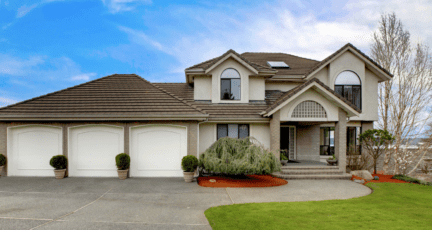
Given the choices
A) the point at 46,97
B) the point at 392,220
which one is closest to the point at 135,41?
the point at 46,97

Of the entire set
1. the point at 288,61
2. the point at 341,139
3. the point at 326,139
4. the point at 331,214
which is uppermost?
the point at 288,61

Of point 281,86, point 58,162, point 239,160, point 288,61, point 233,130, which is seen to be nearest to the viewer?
point 239,160

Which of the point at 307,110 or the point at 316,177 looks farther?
the point at 307,110

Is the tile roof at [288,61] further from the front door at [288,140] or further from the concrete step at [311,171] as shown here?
Answer: the concrete step at [311,171]

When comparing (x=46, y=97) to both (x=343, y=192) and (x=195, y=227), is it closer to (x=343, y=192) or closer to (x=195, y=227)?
(x=195, y=227)

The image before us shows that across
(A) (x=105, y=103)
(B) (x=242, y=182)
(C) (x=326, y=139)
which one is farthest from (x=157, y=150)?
(C) (x=326, y=139)

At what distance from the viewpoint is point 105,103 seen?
37.2ft

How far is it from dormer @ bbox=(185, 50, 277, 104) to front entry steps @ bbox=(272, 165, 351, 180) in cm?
435

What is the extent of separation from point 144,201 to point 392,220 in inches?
274

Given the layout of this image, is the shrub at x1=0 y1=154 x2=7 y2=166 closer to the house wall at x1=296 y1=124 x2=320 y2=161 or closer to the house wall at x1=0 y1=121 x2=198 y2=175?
the house wall at x1=0 y1=121 x2=198 y2=175

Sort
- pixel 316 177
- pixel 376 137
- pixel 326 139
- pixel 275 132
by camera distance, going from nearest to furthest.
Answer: pixel 316 177
pixel 275 132
pixel 376 137
pixel 326 139

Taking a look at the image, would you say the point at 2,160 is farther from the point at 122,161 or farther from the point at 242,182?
the point at 242,182

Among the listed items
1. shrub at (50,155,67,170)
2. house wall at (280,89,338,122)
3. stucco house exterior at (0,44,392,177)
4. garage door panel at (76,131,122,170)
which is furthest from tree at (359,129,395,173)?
shrub at (50,155,67,170)

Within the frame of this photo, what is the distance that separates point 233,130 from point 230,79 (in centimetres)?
299
